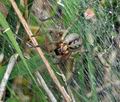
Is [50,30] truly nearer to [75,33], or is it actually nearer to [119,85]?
[75,33]

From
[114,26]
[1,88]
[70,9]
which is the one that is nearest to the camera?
[1,88]

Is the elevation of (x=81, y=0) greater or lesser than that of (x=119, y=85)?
greater

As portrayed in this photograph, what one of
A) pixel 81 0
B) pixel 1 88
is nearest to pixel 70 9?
pixel 81 0

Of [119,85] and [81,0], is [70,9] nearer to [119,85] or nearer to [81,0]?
[81,0]

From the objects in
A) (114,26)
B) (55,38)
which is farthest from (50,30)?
(114,26)

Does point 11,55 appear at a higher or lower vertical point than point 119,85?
higher

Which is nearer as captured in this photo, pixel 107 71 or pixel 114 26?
pixel 107 71

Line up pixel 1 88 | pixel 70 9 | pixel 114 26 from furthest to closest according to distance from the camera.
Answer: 1. pixel 114 26
2. pixel 70 9
3. pixel 1 88

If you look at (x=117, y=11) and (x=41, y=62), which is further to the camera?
(x=117, y=11)

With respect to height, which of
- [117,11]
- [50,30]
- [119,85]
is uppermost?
[50,30]
